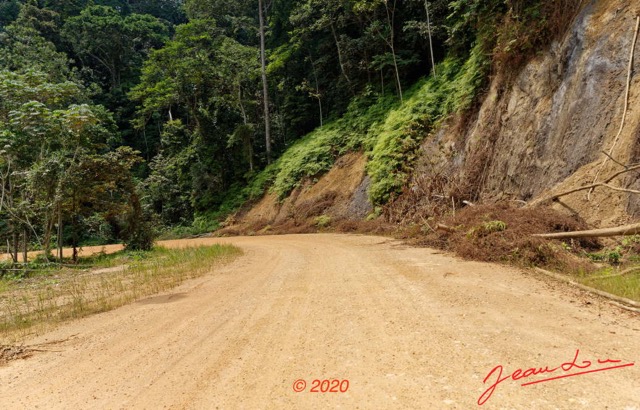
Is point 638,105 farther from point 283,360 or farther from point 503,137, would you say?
point 283,360

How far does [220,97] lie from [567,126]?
27239mm

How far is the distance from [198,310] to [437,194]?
1088 centimetres

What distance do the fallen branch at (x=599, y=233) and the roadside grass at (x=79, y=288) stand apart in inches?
327

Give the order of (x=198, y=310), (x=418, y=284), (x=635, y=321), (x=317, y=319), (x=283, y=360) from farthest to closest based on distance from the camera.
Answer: (x=418, y=284), (x=198, y=310), (x=317, y=319), (x=635, y=321), (x=283, y=360)

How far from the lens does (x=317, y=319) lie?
4824mm

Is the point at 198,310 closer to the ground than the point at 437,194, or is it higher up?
closer to the ground

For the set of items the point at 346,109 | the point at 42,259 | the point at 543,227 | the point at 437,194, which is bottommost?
the point at 42,259

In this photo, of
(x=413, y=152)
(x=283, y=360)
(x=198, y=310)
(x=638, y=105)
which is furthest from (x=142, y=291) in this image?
(x=413, y=152)

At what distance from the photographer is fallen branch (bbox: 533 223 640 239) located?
642cm

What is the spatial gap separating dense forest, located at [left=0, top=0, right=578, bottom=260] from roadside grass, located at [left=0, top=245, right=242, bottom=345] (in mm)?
2505

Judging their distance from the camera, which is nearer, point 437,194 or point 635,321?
point 635,321
